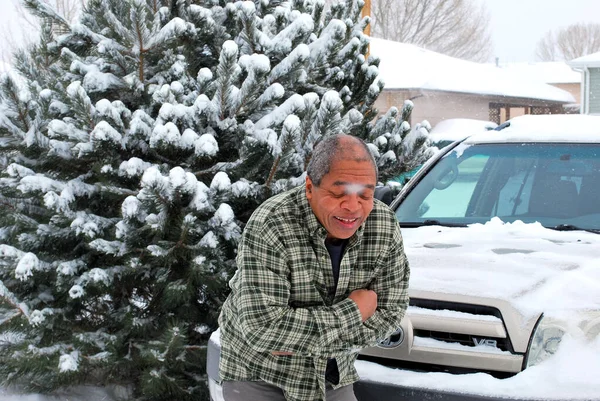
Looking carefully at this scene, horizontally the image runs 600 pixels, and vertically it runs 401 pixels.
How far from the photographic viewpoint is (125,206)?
13.6ft

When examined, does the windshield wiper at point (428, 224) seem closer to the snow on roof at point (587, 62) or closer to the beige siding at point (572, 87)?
the snow on roof at point (587, 62)

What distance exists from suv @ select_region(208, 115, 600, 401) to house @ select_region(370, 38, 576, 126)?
23373 millimetres

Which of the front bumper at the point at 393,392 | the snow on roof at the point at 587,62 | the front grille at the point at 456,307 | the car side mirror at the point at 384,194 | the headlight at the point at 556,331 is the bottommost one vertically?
the front bumper at the point at 393,392

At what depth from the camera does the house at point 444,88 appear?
28.6 m

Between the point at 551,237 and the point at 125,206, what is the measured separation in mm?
2153

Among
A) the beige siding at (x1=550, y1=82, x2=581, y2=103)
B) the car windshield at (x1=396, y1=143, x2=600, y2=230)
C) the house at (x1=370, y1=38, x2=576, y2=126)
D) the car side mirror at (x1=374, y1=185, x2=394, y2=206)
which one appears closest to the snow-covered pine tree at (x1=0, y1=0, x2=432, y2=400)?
the car side mirror at (x1=374, y1=185, x2=394, y2=206)

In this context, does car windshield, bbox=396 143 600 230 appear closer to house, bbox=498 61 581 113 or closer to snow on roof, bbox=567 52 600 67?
snow on roof, bbox=567 52 600 67

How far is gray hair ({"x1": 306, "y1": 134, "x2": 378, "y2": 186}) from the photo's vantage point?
240 centimetres

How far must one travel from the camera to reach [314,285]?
2461 mm

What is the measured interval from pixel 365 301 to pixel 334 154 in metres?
0.48

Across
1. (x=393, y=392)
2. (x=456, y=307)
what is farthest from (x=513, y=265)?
(x=393, y=392)

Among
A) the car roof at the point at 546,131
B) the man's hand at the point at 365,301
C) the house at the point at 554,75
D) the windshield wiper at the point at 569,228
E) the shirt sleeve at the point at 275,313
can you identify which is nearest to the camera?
the shirt sleeve at the point at 275,313

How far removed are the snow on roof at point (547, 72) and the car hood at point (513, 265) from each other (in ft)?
150

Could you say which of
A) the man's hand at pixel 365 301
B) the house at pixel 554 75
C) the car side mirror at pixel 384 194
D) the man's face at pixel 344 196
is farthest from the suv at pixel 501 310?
the house at pixel 554 75
